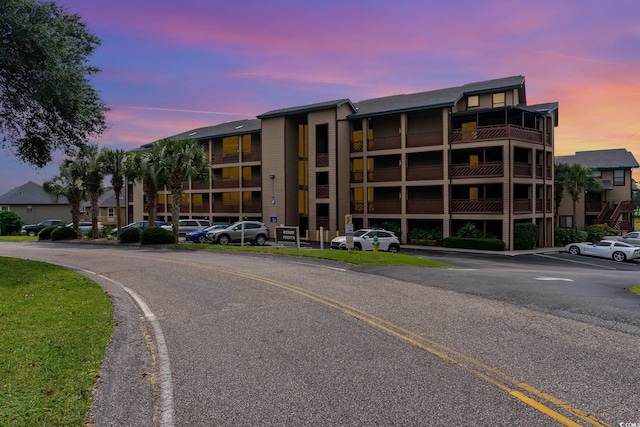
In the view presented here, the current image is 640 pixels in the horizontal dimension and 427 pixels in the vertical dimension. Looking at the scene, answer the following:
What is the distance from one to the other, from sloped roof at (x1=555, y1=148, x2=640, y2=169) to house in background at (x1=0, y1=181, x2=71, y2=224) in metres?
72.6

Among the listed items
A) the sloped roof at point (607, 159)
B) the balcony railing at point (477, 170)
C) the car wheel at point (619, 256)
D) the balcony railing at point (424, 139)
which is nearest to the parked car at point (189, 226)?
the balcony railing at point (424, 139)

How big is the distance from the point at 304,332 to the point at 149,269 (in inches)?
474

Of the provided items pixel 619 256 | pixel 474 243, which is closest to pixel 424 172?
pixel 474 243

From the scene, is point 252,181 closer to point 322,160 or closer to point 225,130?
point 225,130

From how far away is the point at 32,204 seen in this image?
235 feet

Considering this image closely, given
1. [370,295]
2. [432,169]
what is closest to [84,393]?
[370,295]

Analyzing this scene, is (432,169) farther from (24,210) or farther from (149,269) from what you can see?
(24,210)

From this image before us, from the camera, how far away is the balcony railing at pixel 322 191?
135ft

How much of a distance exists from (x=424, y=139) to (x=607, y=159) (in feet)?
93.8

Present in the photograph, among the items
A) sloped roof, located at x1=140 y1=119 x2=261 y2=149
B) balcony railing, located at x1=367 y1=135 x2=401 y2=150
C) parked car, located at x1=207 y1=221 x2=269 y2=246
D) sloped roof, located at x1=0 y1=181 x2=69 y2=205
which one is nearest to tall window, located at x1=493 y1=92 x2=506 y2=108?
balcony railing, located at x1=367 y1=135 x2=401 y2=150

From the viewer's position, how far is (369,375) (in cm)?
624

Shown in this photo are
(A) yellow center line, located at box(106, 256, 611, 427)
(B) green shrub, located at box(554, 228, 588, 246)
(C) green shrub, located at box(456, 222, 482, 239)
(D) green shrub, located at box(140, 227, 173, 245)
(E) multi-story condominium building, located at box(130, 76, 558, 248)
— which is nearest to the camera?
(A) yellow center line, located at box(106, 256, 611, 427)

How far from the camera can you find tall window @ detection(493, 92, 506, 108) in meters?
37.3

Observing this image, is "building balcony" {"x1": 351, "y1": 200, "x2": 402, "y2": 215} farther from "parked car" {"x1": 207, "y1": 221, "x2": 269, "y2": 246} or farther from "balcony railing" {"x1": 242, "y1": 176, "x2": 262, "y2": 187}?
"parked car" {"x1": 207, "y1": 221, "x2": 269, "y2": 246}
